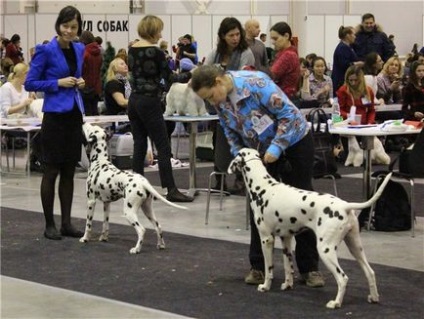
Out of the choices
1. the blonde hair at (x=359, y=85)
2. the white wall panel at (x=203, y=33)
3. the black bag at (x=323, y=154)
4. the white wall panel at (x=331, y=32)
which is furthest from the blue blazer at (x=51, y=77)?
the white wall panel at (x=331, y=32)

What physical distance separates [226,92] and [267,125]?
289 millimetres

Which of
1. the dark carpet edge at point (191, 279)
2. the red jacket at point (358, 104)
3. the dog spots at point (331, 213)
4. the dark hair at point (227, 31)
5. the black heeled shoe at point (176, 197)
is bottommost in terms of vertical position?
the dark carpet edge at point (191, 279)

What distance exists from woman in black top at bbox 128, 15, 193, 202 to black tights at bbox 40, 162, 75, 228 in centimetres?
141

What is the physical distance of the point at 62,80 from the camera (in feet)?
23.0

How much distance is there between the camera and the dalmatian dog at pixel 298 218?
16.8 feet

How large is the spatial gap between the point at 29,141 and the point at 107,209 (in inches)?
153

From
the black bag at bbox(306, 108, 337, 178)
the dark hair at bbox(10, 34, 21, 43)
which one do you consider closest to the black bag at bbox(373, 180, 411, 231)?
→ the black bag at bbox(306, 108, 337, 178)

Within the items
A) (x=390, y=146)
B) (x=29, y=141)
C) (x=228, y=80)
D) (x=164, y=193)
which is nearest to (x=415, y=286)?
(x=228, y=80)

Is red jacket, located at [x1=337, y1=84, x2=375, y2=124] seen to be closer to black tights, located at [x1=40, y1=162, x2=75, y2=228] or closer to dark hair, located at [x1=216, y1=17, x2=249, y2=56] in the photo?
dark hair, located at [x1=216, y1=17, x2=249, y2=56]

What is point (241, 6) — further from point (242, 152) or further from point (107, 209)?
point (242, 152)

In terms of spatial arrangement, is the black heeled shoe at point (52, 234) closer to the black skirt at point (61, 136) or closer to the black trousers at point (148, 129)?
the black skirt at point (61, 136)

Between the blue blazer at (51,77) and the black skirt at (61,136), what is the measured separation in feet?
0.21

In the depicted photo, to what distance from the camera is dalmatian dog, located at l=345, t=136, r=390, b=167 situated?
1133 cm

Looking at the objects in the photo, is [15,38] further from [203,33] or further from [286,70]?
[286,70]
